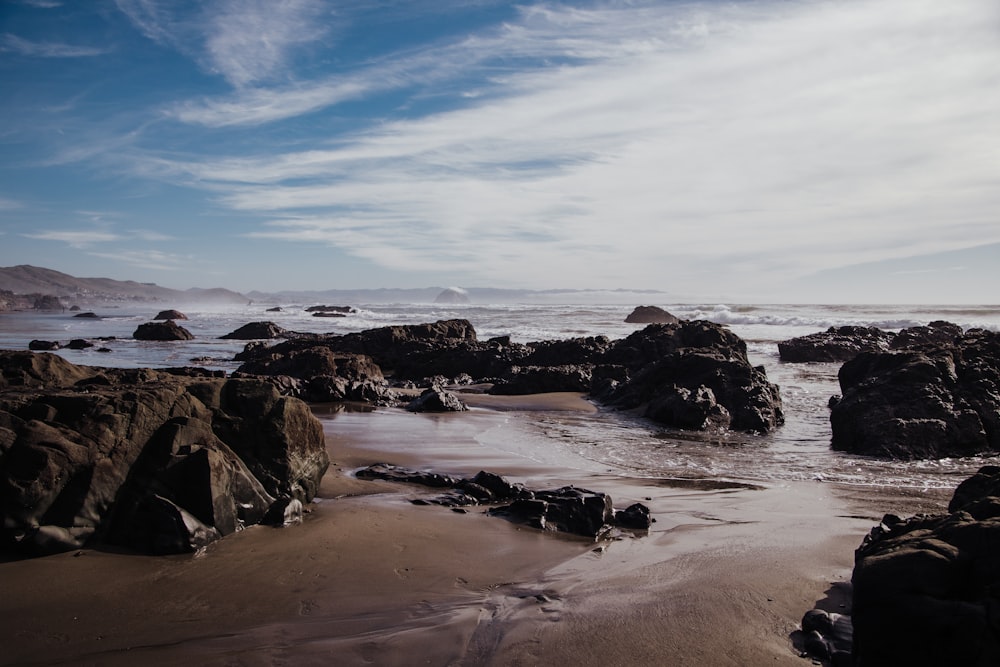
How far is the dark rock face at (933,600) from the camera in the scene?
258 centimetres

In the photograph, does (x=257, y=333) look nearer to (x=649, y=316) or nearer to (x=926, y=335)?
(x=649, y=316)

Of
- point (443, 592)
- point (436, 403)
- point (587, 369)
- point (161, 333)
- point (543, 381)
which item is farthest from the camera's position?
point (161, 333)

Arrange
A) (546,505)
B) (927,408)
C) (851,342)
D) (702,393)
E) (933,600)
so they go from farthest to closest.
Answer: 1. (851,342)
2. (702,393)
3. (927,408)
4. (546,505)
5. (933,600)

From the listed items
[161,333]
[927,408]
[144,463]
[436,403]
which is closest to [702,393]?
[927,408]

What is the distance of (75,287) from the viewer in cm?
12506

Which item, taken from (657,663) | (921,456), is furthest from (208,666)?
(921,456)

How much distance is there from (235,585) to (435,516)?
1.90m

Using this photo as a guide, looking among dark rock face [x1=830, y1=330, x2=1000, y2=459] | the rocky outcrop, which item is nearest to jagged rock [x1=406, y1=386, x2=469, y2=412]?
the rocky outcrop

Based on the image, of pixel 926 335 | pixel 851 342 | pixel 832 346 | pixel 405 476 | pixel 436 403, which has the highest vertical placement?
pixel 926 335

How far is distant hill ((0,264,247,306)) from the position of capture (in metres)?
111

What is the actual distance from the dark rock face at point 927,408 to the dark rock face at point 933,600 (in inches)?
246

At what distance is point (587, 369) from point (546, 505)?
37.2 feet

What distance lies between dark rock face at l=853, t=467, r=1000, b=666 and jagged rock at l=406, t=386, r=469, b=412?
9490mm

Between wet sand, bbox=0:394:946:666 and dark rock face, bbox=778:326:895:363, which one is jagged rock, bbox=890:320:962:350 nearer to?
dark rock face, bbox=778:326:895:363
